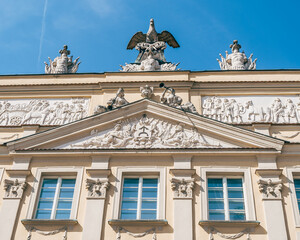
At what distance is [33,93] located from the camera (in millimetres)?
18703

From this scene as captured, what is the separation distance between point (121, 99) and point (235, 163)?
16.5 feet

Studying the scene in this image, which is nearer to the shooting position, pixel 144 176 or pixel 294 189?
pixel 294 189

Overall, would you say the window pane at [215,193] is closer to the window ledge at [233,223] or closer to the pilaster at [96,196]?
the window ledge at [233,223]

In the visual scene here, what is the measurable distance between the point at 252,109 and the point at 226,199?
4.91 meters

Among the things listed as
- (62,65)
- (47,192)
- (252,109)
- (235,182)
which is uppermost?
(62,65)

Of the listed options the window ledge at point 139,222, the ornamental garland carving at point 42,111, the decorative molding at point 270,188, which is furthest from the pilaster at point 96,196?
the decorative molding at point 270,188

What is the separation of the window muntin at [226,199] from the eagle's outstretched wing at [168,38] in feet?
28.7

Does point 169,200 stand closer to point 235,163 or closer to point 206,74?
point 235,163

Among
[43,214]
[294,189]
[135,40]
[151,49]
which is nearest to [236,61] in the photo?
[151,49]

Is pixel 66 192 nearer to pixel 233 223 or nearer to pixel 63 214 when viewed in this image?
pixel 63 214

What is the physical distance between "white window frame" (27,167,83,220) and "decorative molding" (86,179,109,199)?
36 cm

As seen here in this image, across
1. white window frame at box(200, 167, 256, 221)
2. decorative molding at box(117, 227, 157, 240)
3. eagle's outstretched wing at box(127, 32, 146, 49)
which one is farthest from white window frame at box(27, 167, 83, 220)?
eagle's outstretched wing at box(127, 32, 146, 49)

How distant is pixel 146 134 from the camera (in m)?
15.6

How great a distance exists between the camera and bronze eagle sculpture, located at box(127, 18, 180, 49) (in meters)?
21.1
